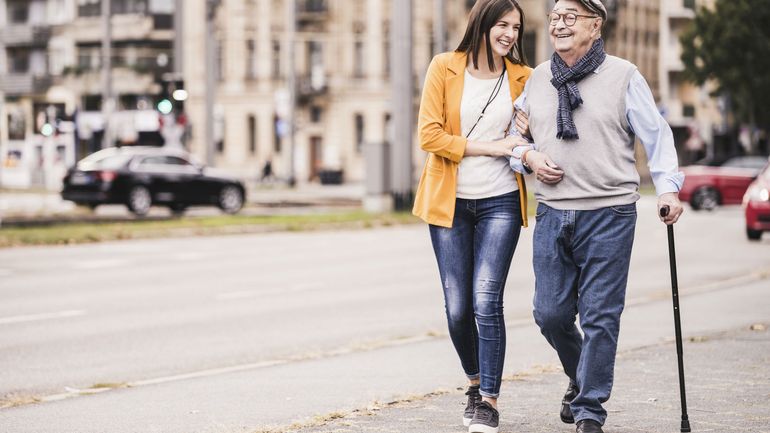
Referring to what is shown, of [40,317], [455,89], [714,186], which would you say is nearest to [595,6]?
[455,89]

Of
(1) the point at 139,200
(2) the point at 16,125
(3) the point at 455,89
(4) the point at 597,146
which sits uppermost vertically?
(3) the point at 455,89

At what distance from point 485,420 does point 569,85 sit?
57.1 inches

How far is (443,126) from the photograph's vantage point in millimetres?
6926

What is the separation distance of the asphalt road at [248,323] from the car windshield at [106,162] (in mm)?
13310

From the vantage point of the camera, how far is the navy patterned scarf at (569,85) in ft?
21.4

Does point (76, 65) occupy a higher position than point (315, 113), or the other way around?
point (76, 65)

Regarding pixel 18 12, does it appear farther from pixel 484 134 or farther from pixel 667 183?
pixel 667 183

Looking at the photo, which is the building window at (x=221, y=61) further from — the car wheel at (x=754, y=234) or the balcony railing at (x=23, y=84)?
the car wheel at (x=754, y=234)

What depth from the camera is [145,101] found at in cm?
8600

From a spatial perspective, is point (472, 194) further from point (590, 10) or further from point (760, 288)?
point (760, 288)

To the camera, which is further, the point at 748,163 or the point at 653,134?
the point at 748,163

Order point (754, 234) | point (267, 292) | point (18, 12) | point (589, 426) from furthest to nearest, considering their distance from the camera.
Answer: point (18, 12) → point (754, 234) → point (267, 292) → point (589, 426)

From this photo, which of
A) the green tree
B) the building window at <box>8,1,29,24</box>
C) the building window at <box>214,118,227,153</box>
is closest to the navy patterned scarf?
the green tree

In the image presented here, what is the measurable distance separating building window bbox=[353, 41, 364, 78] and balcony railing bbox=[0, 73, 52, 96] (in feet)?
69.1
